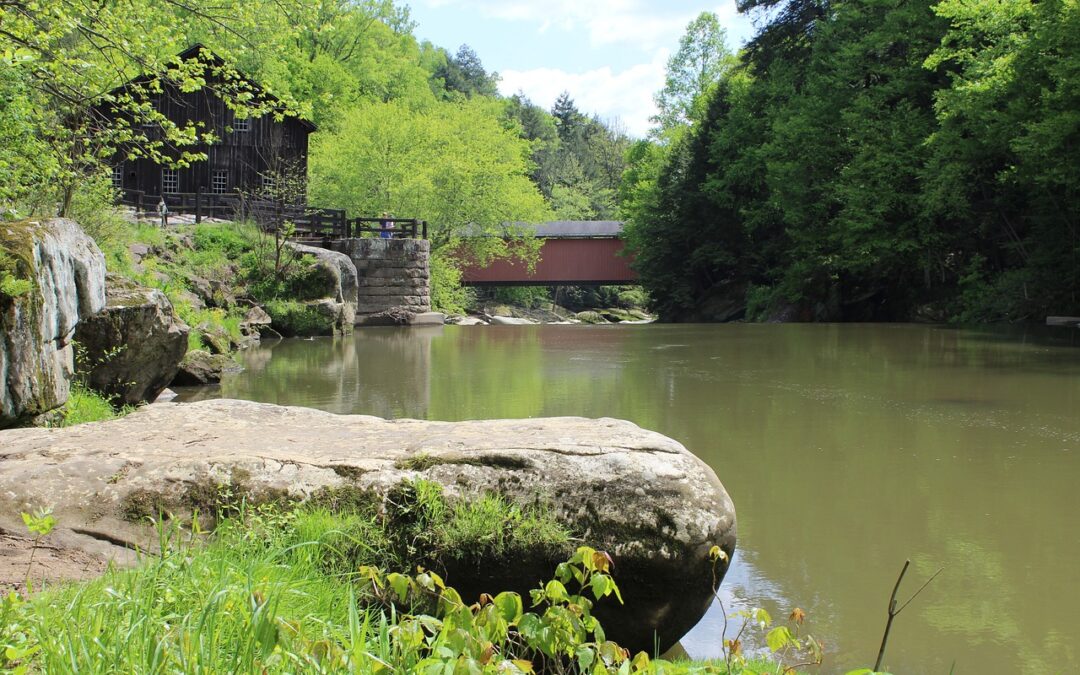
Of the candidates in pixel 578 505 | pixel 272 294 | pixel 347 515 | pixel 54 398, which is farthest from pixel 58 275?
pixel 272 294

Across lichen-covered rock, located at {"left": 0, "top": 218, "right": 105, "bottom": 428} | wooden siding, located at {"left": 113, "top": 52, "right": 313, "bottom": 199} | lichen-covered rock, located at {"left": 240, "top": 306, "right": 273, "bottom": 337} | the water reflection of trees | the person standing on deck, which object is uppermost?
wooden siding, located at {"left": 113, "top": 52, "right": 313, "bottom": 199}

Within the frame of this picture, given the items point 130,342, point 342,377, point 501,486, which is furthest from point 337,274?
point 501,486

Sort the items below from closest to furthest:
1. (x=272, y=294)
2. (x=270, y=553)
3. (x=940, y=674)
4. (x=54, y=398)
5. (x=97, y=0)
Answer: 1. (x=270, y=553)
2. (x=940, y=674)
3. (x=54, y=398)
4. (x=97, y=0)
5. (x=272, y=294)

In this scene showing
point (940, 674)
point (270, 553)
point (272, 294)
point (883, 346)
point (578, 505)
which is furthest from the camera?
point (272, 294)

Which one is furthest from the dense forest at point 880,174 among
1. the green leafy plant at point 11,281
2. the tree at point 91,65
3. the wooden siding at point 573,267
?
the green leafy plant at point 11,281

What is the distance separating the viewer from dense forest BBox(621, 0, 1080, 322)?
2328 cm

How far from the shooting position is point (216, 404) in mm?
5469

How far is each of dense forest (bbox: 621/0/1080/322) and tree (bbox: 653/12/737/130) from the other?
5.94 metres

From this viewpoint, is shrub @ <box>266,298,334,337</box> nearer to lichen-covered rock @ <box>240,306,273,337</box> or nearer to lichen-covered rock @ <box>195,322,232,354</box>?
lichen-covered rock @ <box>240,306,273,337</box>

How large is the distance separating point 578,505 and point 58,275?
4.00m

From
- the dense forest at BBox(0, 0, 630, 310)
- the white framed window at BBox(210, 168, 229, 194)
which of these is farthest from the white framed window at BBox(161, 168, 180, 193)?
the dense forest at BBox(0, 0, 630, 310)

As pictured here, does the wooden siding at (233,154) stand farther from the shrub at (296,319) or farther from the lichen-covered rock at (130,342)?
the lichen-covered rock at (130,342)

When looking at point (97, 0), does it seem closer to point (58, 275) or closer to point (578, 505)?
point (58, 275)

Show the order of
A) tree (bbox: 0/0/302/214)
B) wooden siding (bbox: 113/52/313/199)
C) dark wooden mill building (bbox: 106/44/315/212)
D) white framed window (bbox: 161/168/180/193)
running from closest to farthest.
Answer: tree (bbox: 0/0/302/214) → dark wooden mill building (bbox: 106/44/315/212) → wooden siding (bbox: 113/52/313/199) → white framed window (bbox: 161/168/180/193)
